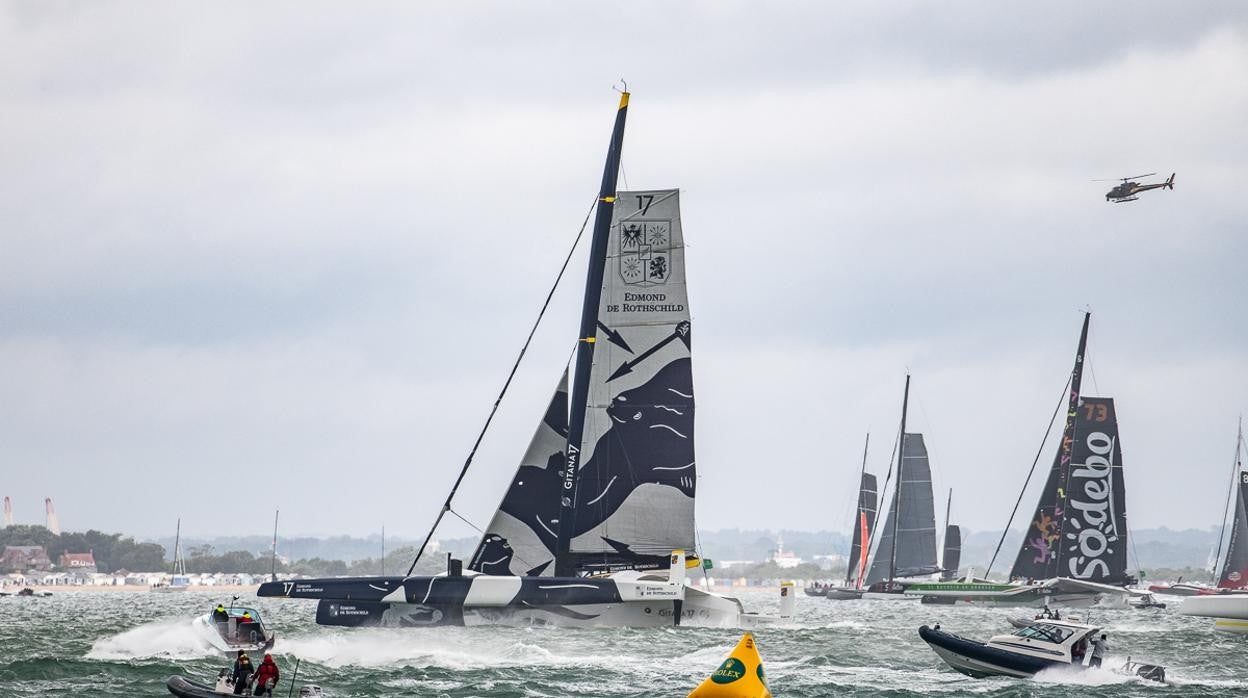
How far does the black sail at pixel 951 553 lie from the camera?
12644 centimetres

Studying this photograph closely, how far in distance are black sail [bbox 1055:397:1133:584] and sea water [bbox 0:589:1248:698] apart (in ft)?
96.9

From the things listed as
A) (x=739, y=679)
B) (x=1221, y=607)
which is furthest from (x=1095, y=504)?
(x=739, y=679)

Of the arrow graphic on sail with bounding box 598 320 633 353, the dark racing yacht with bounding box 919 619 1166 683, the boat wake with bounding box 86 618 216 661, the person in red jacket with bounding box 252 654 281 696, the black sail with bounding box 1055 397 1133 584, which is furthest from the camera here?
the black sail with bounding box 1055 397 1133 584

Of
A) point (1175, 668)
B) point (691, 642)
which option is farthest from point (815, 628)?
point (1175, 668)

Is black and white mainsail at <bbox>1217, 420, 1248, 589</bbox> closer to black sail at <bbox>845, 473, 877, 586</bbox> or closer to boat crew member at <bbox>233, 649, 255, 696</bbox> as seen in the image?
black sail at <bbox>845, 473, 877, 586</bbox>

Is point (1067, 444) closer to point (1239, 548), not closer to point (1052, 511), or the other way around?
point (1052, 511)

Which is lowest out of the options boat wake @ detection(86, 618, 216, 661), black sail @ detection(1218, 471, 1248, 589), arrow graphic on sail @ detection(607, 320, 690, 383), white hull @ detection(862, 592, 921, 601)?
boat wake @ detection(86, 618, 216, 661)

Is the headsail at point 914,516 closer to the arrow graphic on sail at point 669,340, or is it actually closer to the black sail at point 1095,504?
the black sail at point 1095,504

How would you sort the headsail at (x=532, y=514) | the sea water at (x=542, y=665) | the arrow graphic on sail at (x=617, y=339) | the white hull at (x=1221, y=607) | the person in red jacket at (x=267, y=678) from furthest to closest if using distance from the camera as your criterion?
the white hull at (x=1221, y=607) → the headsail at (x=532, y=514) → the arrow graphic on sail at (x=617, y=339) → the sea water at (x=542, y=665) → the person in red jacket at (x=267, y=678)

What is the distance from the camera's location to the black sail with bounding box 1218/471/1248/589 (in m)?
89.9

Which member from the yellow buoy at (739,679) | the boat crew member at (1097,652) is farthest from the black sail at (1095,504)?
the yellow buoy at (739,679)

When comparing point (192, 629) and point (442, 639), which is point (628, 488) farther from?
point (192, 629)

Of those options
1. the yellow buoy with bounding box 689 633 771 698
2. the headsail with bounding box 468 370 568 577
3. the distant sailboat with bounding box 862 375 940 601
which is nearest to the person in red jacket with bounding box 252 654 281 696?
the yellow buoy with bounding box 689 633 771 698

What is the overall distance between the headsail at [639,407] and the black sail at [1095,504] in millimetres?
44743
